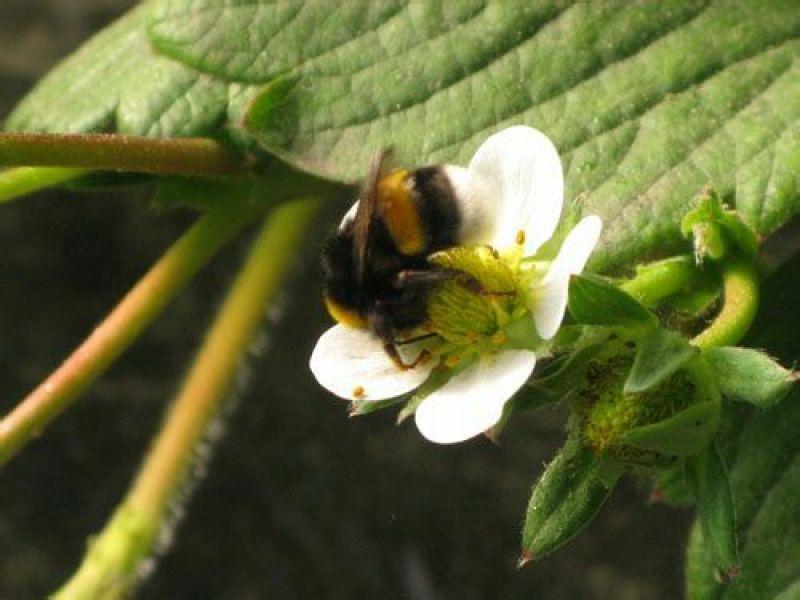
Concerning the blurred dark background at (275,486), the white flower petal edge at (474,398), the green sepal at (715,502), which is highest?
the white flower petal edge at (474,398)

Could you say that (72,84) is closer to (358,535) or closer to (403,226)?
(403,226)

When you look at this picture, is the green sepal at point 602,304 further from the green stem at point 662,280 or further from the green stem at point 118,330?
the green stem at point 118,330

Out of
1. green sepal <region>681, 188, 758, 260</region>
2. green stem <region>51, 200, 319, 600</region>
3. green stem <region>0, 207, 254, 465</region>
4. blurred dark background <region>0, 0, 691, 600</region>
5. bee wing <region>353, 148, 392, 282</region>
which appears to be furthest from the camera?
blurred dark background <region>0, 0, 691, 600</region>

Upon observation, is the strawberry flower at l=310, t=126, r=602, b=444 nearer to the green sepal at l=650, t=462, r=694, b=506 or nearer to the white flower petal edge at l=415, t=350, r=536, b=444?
the white flower petal edge at l=415, t=350, r=536, b=444

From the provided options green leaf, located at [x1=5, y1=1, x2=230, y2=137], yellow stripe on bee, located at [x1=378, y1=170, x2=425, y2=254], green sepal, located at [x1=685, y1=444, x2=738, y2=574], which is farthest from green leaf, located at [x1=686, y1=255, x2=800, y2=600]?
green leaf, located at [x1=5, y1=1, x2=230, y2=137]

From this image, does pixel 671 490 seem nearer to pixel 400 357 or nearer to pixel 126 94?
pixel 400 357

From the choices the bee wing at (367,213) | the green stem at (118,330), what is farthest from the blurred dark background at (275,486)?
the bee wing at (367,213)
